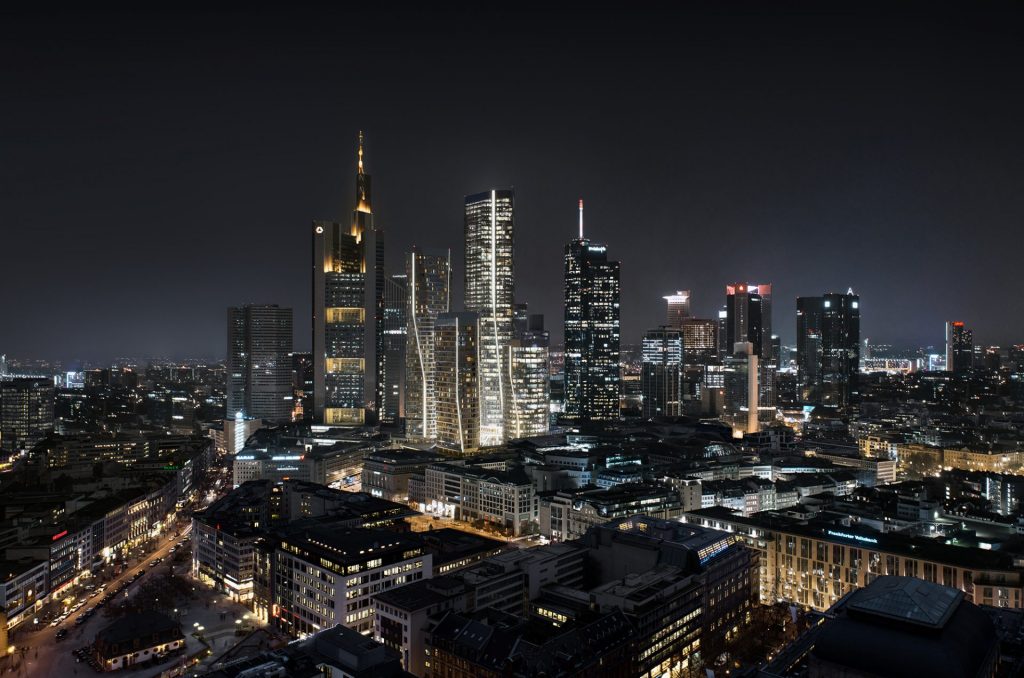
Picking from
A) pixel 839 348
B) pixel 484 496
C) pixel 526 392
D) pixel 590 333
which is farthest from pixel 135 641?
pixel 839 348

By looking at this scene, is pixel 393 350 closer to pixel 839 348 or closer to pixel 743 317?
pixel 743 317

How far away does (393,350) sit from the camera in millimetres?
151500

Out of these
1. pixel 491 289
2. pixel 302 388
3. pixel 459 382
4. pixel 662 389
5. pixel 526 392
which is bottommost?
pixel 302 388

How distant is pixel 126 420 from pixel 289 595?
107096 millimetres

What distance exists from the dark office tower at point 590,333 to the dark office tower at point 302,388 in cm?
5806

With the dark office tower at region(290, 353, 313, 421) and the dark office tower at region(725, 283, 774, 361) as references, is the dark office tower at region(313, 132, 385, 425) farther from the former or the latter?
the dark office tower at region(725, 283, 774, 361)

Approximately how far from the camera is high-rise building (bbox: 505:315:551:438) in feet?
366

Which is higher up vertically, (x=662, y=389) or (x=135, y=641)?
(x=662, y=389)

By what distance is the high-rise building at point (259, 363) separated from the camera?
499 feet

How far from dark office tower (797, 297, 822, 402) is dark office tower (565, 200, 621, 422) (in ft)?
170

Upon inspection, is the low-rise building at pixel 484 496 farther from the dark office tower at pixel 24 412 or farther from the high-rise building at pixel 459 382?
the dark office tower at pixel 24 412

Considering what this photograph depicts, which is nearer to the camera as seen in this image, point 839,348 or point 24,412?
point 24,412

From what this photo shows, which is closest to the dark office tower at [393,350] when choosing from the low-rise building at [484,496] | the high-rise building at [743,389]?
the high-rise building at [743,389]

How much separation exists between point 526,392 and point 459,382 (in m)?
16.8
